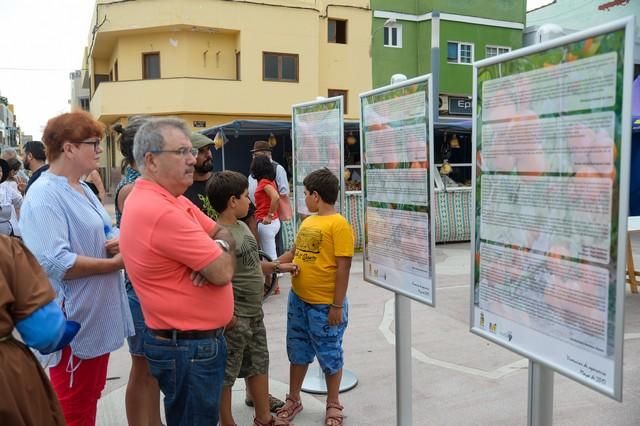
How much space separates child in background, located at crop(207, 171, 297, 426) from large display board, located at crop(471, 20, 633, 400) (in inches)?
56.6

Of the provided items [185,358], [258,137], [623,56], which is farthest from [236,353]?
[258,137]

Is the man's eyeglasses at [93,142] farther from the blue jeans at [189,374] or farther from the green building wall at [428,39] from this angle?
the green building wall at [428,39]

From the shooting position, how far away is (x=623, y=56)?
160cm

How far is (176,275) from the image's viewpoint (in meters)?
2.26

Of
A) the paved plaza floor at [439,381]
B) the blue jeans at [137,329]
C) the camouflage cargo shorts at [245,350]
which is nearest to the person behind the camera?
the blue jeans at [137,329]

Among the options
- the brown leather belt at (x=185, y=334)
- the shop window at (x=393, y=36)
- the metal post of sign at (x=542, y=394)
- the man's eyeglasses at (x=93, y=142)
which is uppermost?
the shop window at (x=393, y=36)

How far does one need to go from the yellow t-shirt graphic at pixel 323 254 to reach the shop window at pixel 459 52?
75.4 ft

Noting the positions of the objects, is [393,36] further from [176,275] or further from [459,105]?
[176,275]

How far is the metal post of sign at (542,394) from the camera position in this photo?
2.12 m

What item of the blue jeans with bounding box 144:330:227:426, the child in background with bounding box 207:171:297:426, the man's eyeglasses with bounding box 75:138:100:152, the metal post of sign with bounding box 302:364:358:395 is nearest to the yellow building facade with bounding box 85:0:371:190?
the metal post of sign with bounding box 302:364:358:395

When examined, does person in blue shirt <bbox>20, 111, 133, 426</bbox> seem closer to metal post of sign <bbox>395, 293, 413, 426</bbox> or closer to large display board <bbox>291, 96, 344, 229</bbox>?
metal post of sign <bbox>395, 293, 413, 426</bbox>

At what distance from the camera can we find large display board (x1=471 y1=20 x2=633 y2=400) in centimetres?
166

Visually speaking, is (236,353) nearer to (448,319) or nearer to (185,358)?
(185,358)

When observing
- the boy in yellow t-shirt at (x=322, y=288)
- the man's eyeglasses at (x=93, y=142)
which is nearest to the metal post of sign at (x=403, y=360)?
the boy in yellow t-shirt at (x=322, y=288)
